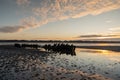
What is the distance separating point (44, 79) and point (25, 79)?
164 cm

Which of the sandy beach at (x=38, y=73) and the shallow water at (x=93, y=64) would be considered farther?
the shallow water at (x=93, y=64)

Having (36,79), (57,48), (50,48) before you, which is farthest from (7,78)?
(50,48)

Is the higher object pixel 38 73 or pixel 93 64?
pixel 38 73

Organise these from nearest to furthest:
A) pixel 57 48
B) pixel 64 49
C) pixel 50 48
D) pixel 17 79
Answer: pixel 17 79
pixel 64 49
pixel 57 48
pixel 50 48

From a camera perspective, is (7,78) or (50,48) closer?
(7,78)

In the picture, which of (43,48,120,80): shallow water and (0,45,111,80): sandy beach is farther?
(43,48,120,80): shallow water

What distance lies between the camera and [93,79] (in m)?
15.9

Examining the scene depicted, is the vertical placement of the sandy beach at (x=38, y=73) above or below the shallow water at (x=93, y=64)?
above

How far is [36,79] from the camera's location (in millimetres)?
15641

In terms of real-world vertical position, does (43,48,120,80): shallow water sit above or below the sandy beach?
below

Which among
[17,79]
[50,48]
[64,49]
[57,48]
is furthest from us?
[50,48]

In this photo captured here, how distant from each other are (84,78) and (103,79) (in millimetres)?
1681

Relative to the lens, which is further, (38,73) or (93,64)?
(93,64)

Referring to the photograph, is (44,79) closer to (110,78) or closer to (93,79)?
(93,79)
